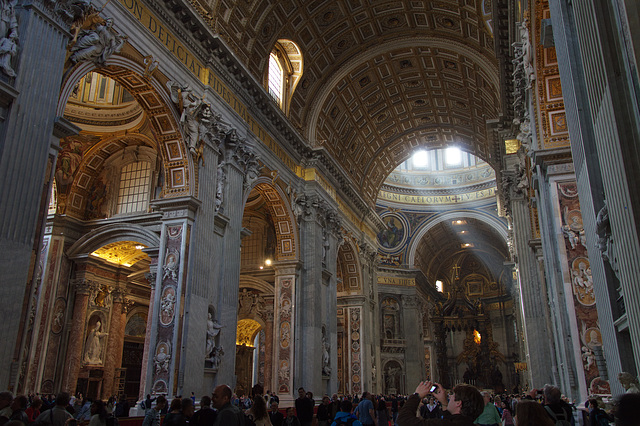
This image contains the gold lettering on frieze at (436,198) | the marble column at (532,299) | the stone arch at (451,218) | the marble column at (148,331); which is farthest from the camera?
the gold lettering on frieze at (436,198)

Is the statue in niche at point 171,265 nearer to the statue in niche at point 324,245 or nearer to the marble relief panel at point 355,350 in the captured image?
the statue in niche at point 324,245

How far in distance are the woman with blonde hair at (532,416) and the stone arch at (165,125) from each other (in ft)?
32.0

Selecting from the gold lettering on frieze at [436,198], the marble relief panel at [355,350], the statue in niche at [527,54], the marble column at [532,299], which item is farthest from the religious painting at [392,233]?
the statue in niche at [527,54]

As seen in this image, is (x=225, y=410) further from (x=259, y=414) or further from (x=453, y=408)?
(x=453, y=408)

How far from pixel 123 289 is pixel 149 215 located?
146 inches

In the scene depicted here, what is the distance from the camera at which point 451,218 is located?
37.1 meters

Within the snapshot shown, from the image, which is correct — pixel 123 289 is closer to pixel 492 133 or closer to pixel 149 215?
pixel 149 215

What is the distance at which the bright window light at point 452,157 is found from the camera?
38.4 m

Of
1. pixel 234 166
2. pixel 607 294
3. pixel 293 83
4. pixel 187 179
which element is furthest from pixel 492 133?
pixel 607 294

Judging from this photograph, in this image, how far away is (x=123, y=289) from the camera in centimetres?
1603

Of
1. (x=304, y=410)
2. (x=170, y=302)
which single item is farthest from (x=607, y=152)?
(x=170, y=302)

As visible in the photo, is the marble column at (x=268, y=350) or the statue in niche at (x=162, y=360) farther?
the marble column at (x=268, y=350)

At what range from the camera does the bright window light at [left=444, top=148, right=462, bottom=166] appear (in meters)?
38.4

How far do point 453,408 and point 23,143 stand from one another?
22.1 feet
